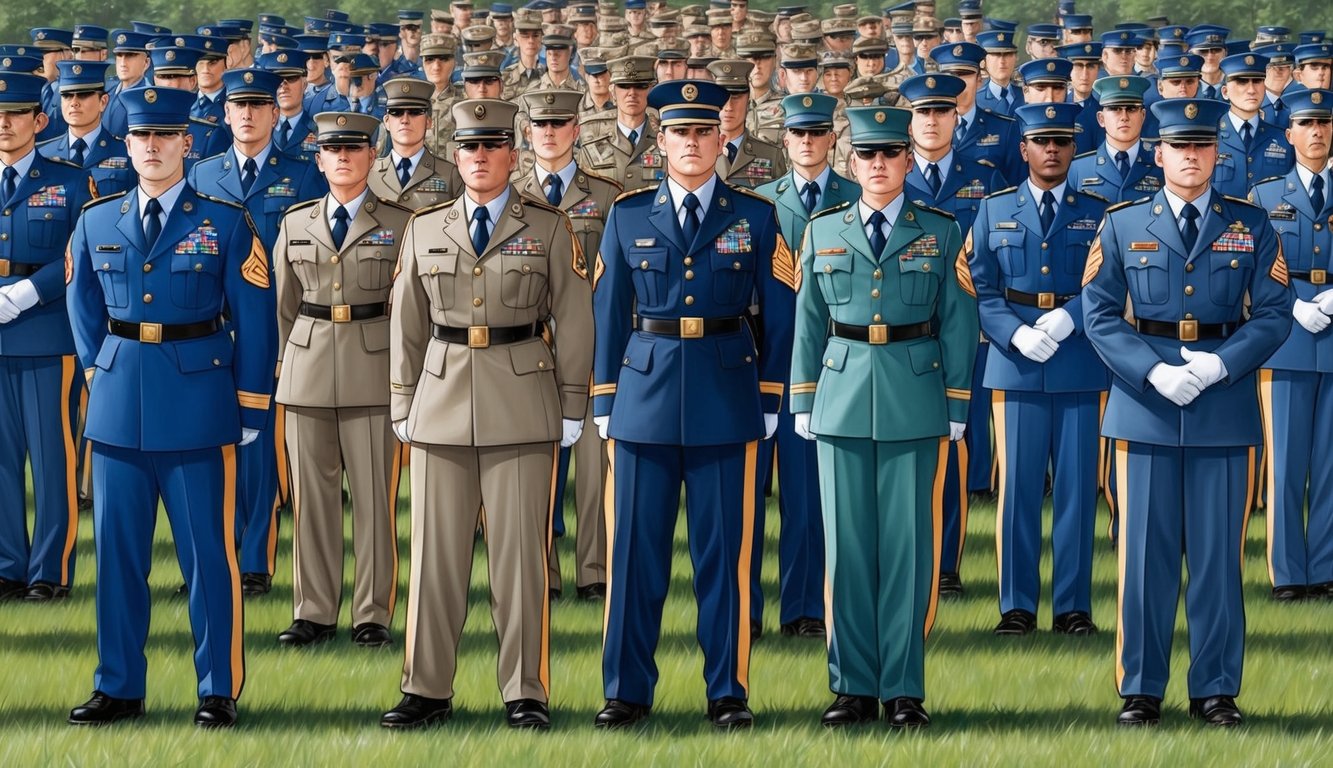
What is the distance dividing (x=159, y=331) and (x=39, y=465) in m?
2.54

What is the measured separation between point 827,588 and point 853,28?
1025 cm

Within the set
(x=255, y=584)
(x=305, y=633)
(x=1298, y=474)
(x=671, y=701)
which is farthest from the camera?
(x=1298, y=474)

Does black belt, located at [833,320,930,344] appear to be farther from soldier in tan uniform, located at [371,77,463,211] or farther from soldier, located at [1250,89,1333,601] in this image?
soldier in tan uniform, located at [371,77,463,211]

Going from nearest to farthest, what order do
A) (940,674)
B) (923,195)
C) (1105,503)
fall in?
(940,674), (923,195), (1105,503)

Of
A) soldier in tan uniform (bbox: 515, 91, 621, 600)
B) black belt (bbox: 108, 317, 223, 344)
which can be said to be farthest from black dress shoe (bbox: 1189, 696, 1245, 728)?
black belt (bbox: 108, 317, 223, 344)

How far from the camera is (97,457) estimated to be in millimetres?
8406

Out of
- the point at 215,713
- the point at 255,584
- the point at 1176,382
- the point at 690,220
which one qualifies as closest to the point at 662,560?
the point at 690,220

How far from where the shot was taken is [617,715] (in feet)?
27.5

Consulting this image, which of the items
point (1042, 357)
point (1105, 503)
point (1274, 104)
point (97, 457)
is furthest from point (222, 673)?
point (1274, 104)

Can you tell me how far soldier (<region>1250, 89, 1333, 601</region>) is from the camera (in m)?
10.6

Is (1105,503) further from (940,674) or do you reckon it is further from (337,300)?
(337,300)

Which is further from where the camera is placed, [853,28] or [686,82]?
[853,28]

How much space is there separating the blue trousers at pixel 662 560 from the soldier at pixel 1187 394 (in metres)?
1.54

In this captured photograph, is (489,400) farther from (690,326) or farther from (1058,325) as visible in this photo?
(1058,325)
